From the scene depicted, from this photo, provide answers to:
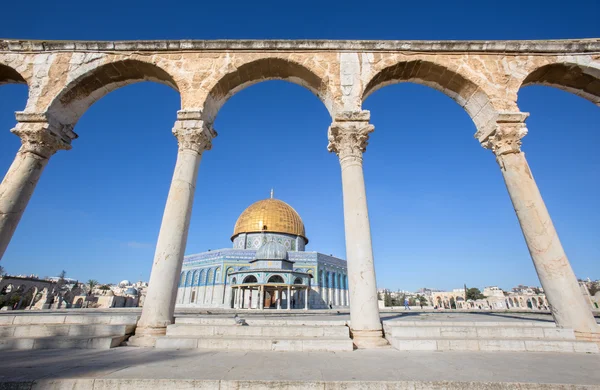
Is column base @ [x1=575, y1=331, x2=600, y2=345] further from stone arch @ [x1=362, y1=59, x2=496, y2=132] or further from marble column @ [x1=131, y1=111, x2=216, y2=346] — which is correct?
marble column @ [x1=131, y1=111, x2=216, y2=346]

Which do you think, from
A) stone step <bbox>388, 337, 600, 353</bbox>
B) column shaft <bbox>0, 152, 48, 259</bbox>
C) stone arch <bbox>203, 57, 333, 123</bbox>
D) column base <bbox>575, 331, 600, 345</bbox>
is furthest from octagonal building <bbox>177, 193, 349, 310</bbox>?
column base <bbox>575, 331, 600, 345</bbox>

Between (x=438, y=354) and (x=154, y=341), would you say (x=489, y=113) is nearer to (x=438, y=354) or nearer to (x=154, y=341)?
(x=438, y=354)

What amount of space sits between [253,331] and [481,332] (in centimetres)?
396

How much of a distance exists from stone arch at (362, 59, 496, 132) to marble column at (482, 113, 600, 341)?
0.64m

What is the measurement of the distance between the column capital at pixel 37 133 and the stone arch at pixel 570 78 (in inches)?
453

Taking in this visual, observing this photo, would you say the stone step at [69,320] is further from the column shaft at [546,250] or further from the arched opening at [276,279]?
the arched opening at [276,279]

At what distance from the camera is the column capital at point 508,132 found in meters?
6.47

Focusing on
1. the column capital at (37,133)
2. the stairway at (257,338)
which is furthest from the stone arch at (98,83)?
the stairway at (257,338)

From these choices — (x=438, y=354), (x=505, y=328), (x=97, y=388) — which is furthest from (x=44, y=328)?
(x=505, y=328)

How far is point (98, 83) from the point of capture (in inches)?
299

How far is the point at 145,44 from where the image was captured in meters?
7.36

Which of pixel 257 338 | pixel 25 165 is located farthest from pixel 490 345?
pixel 25 165

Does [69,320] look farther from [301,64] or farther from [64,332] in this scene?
[301,64]

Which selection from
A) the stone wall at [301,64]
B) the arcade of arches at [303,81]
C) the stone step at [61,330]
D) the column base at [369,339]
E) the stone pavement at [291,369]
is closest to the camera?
the stone pavement at [291,369]
